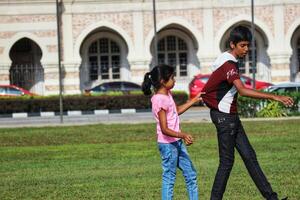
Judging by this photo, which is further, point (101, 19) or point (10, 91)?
point (101, 19)

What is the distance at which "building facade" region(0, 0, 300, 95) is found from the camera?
133ft

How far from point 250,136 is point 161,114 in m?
10.5

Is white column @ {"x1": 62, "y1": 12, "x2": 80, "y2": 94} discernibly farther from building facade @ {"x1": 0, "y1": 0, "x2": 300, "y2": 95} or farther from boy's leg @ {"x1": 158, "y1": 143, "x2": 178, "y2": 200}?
boy's leg @ {"x1": 158, "y1": 143, "x2": 178, "y2": 200}

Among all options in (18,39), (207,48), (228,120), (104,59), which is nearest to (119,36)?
(104,59)

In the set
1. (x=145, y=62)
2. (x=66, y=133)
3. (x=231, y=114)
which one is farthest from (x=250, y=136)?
(x=145, y=62)

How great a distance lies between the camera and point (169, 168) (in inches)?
358

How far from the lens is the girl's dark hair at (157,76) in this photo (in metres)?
9.09

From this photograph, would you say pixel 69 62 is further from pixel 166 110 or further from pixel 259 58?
pixel 166 110

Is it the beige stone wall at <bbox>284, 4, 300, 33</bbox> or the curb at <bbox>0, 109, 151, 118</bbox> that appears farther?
the beige stone wall at <bbox>284, 4, 300, 33</bbox>

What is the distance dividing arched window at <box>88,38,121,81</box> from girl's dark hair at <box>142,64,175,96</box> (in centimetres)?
3433

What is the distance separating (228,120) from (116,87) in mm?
30177

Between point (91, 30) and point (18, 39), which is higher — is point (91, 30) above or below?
above

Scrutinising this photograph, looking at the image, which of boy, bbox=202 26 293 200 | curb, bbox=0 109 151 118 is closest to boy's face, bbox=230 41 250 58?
boy, bbox=202 26 293 200

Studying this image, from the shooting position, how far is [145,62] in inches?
1639
